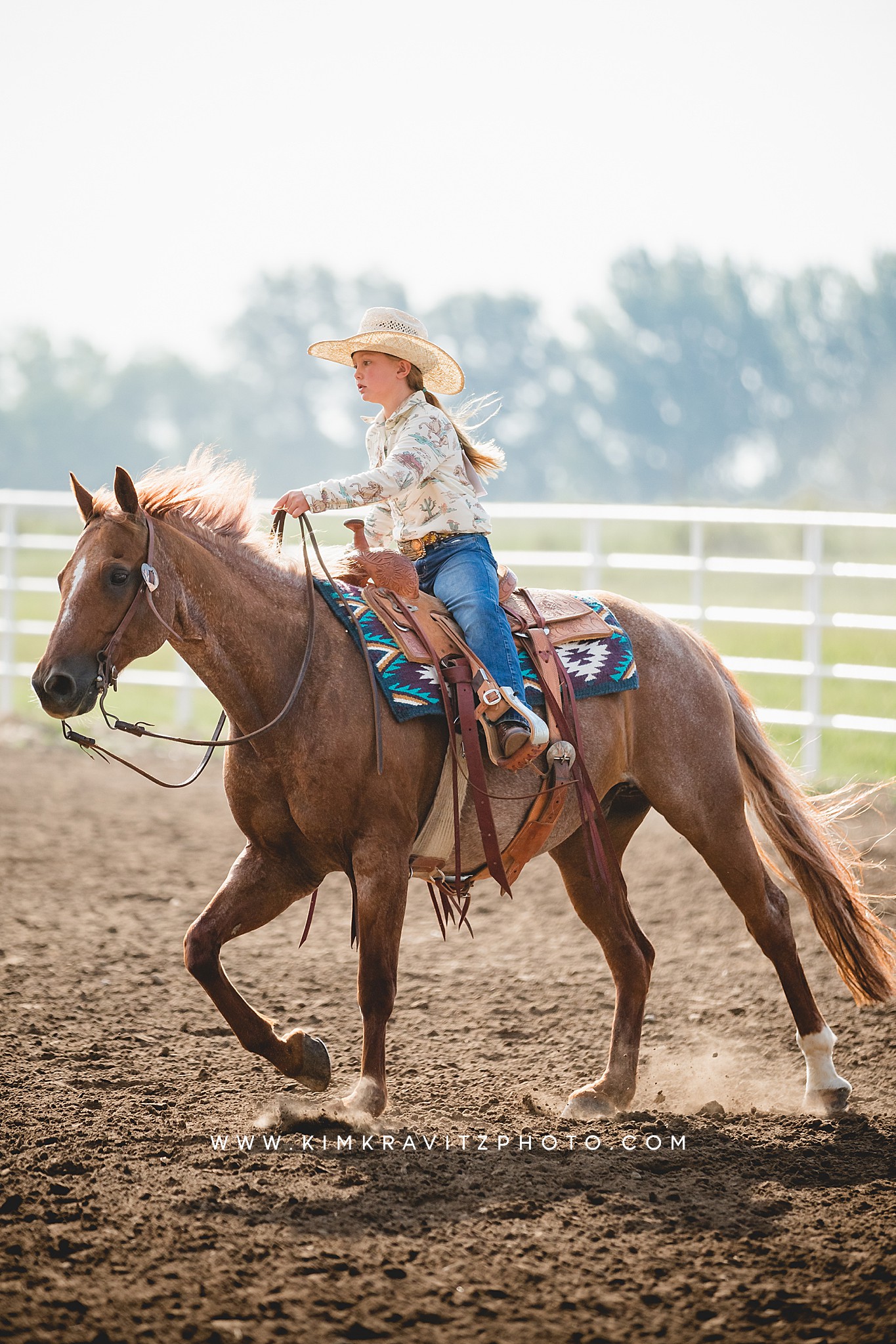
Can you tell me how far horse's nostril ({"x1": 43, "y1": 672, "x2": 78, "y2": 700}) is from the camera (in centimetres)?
332

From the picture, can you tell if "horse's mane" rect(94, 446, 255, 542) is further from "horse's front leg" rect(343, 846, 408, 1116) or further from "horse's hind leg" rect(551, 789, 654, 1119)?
"horse's hind leg" rect(551, 789, 654, 1119)

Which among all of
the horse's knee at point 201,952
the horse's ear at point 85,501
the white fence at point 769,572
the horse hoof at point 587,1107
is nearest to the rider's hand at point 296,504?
the horse's ear at point 85,501

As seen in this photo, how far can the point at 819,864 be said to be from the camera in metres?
4.39

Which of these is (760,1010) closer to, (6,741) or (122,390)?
(6,741)

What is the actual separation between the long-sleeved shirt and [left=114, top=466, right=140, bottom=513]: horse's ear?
51 centimetres

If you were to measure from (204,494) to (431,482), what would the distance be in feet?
2.33

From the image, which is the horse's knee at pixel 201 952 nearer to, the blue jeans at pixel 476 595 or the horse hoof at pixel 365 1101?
the horse hoof at pixel 365 1101

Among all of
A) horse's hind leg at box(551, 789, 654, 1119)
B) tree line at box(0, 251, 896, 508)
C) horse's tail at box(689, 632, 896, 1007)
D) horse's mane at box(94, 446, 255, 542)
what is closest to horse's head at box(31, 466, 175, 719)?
horse's mane at box(94, 446, 255, 542)

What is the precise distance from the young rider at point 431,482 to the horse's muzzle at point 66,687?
2.98 ft

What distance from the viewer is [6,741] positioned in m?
11.1

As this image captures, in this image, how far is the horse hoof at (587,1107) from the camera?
3.92 meters

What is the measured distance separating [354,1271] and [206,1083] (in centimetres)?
150

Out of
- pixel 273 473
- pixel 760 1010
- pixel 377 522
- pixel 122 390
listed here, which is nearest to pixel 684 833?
pixel 760 1010

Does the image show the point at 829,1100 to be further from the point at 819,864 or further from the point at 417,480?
the point at 417,480
